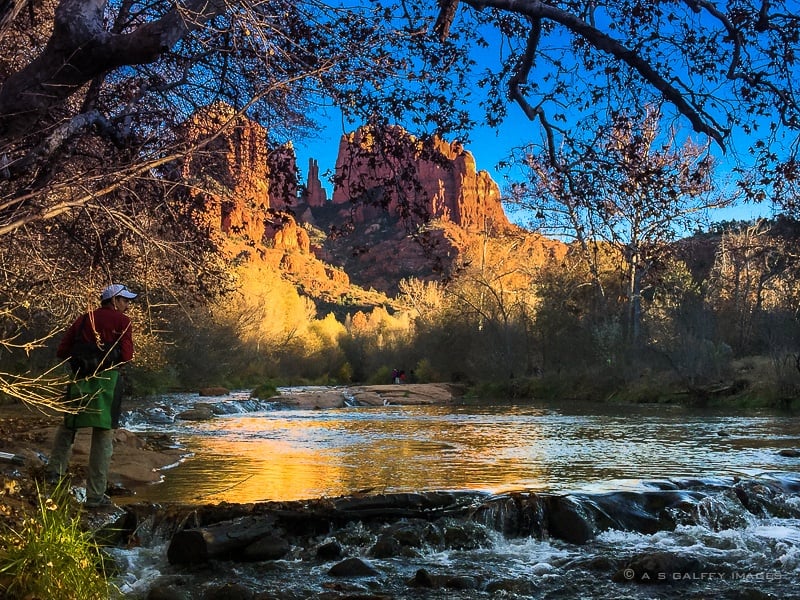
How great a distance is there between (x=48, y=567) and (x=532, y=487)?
7090 millimetres

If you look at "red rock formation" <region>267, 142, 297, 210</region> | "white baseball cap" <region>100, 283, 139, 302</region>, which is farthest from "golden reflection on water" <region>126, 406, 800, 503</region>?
"red rock formation" <region>267, 142, 297, 210</region>

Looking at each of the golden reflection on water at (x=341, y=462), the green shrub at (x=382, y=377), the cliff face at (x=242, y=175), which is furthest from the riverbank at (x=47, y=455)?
the green shrub at (x=382, y=377)

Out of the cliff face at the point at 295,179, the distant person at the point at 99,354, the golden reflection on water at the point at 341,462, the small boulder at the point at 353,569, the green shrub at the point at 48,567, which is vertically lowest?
the small boulder at the point at 353,569

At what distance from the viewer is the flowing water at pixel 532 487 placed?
21.3 feet

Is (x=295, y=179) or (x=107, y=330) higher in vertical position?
(x=295, y=179)

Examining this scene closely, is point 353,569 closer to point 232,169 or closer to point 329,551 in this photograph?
point 329,551

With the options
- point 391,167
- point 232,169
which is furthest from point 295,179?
point 391,167

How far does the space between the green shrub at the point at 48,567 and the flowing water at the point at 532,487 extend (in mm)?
1814

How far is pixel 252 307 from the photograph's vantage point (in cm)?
4541

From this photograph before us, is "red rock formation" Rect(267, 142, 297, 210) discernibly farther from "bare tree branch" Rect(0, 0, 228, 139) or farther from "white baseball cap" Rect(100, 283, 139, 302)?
"bare tree branch" Rect(0, 0, 228, 139)

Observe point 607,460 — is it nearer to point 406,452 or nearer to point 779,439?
point 406,452

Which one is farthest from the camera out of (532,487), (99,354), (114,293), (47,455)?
(47,455)

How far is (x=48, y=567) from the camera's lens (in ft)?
13.5

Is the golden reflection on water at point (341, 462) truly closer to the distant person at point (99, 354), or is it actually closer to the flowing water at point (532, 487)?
the flowing water at point (532, 487)
